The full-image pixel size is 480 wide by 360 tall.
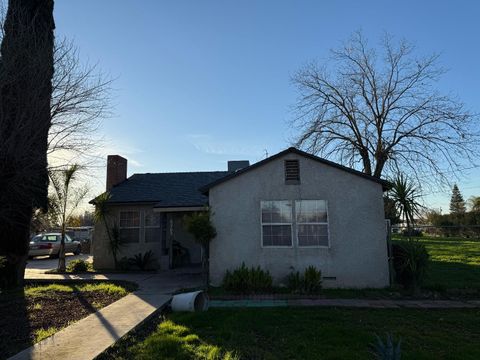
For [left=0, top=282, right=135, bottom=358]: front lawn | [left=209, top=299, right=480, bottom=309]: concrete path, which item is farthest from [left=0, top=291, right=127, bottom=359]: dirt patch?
[left=209, top=299, right=480, bottom=309]: concrete path

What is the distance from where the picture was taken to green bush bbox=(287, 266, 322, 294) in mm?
10352

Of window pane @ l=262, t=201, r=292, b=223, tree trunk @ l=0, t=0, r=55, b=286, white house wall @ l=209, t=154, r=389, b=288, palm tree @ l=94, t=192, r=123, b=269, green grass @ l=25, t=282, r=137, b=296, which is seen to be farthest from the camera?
palm tree @ l=94, t=192, r=123, b=269

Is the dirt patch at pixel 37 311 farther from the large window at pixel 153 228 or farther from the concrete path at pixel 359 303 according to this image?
the large window at pixel 153 228

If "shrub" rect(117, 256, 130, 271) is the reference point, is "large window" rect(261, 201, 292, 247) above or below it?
above

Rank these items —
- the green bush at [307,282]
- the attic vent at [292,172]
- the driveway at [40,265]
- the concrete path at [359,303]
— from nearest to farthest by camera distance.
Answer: the concrete path at [359,303], the green bush at [307,282], the attic vent at [292,172], the driveway at [40,265]

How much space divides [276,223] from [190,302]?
14.0 ft

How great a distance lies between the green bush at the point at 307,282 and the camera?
10.4 m

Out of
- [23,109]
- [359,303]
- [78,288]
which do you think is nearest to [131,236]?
[78,288]

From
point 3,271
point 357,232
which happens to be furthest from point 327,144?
point 3,271

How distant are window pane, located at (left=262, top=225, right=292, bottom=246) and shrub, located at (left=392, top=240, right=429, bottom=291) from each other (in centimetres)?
334

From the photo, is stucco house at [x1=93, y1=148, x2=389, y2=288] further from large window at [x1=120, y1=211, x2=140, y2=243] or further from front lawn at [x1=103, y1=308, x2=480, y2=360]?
large window at [x1=120, y1=211, x2=140, y2=243]

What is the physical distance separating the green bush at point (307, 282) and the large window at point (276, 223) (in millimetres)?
1094

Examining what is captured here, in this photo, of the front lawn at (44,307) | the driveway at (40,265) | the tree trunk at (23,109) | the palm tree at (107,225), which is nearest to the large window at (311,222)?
the front lawn at (44,307)

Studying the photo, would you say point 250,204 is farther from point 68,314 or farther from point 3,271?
point 3,271
